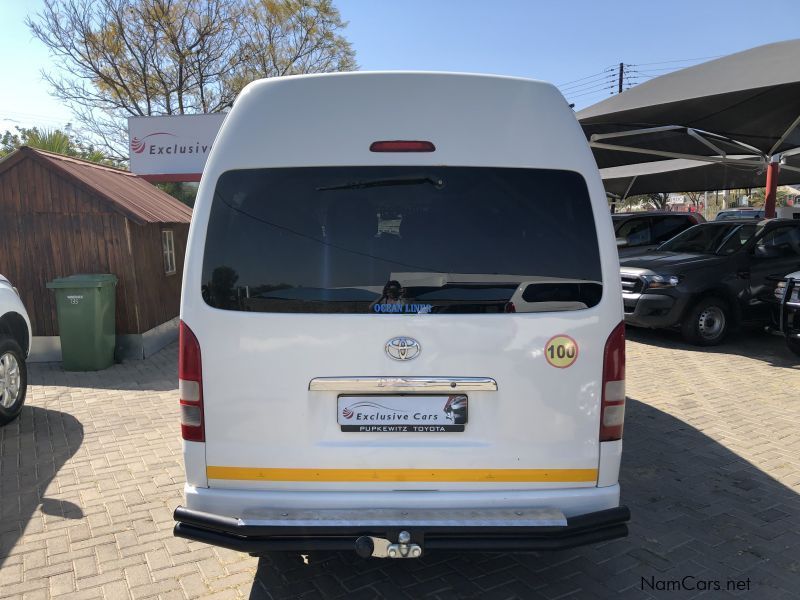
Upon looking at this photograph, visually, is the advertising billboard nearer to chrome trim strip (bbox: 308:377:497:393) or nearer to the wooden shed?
the wooden shed

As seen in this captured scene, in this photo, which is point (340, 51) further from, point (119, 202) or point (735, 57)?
point (119, 202)

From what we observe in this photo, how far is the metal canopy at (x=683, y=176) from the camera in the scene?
20.2 meters

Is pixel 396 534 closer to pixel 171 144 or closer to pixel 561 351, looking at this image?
pixel 561 351

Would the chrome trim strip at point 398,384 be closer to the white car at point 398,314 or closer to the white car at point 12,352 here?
the white car at point 398,314

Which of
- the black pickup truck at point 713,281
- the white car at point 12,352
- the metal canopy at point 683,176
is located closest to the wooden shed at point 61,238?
the white car at point 12,352

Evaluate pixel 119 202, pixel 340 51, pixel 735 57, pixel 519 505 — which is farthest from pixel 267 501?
pixel 340 51

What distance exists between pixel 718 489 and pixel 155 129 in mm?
15822

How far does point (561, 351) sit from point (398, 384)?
0.72 m

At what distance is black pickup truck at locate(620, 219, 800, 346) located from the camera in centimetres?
849

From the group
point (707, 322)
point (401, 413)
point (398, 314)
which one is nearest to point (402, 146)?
point (398, 314)

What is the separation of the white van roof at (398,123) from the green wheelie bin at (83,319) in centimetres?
549

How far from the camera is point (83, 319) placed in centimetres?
731

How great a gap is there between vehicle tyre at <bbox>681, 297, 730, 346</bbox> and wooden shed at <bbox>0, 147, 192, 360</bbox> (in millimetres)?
7577
